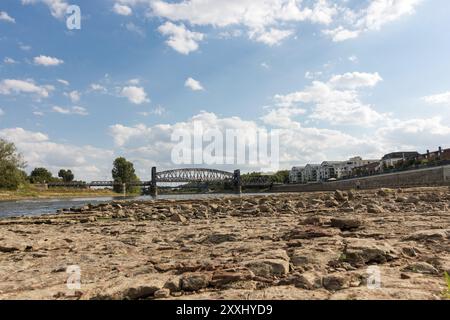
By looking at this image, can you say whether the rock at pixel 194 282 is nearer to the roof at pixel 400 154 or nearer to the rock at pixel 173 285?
the rock at pixel 173 285

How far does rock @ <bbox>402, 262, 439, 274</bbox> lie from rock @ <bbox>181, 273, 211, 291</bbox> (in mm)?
3097

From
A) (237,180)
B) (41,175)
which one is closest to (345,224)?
(237,180)

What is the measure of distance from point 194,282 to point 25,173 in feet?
327

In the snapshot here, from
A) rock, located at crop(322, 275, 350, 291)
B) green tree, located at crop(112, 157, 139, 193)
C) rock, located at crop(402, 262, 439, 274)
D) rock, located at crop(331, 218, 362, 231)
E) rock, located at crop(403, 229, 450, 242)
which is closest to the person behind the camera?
rock, located at crop(322, 275, 350, 291)

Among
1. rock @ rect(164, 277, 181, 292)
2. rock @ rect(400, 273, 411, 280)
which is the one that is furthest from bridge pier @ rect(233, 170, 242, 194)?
rock @ rect(164, 277, 181, 292)

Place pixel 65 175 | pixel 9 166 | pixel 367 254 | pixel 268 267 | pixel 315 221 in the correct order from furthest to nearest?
pixel 65 175
pixel 9 166
pixel 315 221
pixel 367 254
pixel 268 267

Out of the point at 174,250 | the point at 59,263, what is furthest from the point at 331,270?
the point at 59,263

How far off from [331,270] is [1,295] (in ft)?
16.6

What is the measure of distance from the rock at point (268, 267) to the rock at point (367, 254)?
4.00 feet

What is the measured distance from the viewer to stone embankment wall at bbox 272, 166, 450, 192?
73.8 metres

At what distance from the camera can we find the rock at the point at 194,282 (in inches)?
214

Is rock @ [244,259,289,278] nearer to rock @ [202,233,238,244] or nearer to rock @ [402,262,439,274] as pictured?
rock @ [402,262,439,274]

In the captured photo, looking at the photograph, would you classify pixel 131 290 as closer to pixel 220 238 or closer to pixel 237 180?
pixel 220 238

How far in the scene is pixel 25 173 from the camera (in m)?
93.1
